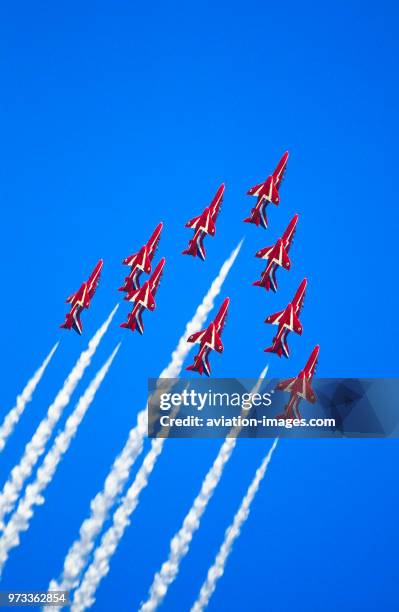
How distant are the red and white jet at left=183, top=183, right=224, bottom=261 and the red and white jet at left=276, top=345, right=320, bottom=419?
5.44 metres

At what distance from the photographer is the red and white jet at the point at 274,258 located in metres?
37.8

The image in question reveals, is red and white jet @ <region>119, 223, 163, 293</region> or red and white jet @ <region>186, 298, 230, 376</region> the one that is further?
red and white jet @ <region>119, 223, 163, 293</region>

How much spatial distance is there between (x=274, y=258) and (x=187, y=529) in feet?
33.0

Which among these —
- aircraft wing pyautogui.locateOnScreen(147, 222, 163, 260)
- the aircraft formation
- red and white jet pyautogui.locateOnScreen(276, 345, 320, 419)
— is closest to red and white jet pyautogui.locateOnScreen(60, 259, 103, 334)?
the aircraft formation

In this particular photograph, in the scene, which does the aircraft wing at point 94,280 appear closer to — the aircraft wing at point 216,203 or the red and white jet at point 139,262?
the red and white jet at point 139,262

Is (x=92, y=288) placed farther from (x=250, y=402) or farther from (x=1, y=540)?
(x=1, y=540)

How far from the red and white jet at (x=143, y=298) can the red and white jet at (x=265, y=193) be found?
12.2 feet

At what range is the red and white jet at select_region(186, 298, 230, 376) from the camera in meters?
37.4

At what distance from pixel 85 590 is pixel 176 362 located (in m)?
8.55

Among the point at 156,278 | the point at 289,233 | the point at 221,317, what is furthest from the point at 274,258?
the point at 156,278

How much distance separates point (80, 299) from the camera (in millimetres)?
38344

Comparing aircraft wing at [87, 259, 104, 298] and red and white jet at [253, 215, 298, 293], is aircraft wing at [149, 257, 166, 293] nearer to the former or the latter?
aircraft wing at [87, 259, 104, 298]

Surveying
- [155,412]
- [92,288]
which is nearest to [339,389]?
Answer: [155,412]

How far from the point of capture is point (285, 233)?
38219mm
